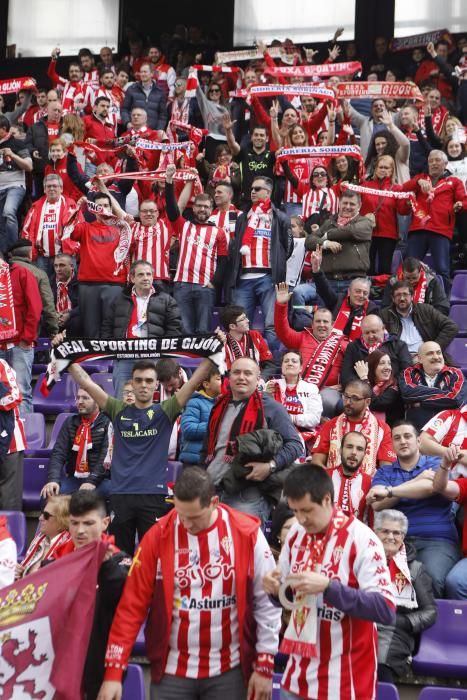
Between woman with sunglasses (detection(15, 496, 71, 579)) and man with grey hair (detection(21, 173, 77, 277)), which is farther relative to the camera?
man with grey hair (detection(21, 173, 77, 277))

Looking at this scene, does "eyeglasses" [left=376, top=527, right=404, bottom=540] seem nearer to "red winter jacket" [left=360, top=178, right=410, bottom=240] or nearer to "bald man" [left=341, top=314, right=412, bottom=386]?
"bald man" [left=341, top=314, right=412, bottom=386]

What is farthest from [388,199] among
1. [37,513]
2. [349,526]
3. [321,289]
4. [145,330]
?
[349,526]

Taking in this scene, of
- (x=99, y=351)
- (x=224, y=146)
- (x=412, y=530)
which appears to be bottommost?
(x=412, y=530)

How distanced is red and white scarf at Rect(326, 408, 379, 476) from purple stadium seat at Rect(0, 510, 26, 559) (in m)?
2.17

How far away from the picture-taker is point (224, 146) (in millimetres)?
14406

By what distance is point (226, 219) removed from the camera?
12.4 meters

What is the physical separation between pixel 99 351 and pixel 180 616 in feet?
6.36

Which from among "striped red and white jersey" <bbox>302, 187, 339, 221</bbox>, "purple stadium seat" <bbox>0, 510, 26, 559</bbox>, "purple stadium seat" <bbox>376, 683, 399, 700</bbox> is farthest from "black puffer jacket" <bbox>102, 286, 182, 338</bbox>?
"purple stadium seat" <bbox>376, 683, 399, 700</bbox>

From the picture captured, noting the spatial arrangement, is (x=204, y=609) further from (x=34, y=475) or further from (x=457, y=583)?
(x=34, y=475)

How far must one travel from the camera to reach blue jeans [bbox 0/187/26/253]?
44.5 ft

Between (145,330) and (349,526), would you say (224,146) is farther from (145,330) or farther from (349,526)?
(349,526)

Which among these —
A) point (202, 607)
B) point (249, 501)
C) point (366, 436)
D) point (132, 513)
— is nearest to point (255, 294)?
point (366, 436)

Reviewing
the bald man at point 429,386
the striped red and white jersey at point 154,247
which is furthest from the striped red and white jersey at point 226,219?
the bald man at point 429,386

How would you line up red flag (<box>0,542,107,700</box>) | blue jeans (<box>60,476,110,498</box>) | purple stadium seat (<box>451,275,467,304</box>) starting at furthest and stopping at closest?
purple stadium seat (<box>451,275,467,304</box>) < blue jeans (<box>60,476,110,498</box>) < red flag (<box>0,542,107,700</box>)
